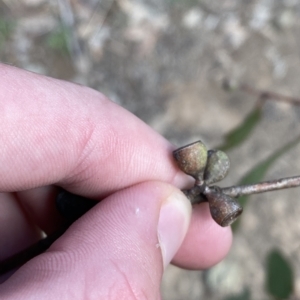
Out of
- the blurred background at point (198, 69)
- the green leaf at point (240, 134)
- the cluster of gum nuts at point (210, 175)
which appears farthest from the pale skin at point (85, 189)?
the blurred background at point (198, 69)

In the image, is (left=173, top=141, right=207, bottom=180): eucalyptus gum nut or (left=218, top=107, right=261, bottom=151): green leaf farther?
(left=218, top=107, right=261, bottom=151): green leaf

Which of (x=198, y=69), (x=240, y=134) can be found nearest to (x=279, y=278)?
(x=240, y=134)

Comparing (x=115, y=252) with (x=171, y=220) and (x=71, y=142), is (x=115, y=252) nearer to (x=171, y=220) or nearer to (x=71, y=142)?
(x=171, y=220)

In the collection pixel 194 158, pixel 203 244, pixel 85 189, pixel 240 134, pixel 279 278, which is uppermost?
pixel 194 158

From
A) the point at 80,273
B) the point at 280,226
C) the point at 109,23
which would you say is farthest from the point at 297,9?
the point at 80,273

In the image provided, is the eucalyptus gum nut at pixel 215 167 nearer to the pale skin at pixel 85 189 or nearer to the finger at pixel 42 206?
the pale skin at pixel 85 189

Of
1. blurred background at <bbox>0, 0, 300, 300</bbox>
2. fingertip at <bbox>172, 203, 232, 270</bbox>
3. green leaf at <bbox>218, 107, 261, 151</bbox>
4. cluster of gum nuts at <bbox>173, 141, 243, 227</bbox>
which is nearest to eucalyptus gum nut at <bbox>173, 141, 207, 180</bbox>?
cluster of gum nuts at <bbox>173, 141, 243, 227</bbox>

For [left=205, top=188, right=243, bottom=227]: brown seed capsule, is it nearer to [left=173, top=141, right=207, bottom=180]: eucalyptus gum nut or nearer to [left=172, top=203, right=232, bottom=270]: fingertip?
[left=173, top=141, right=207, bottom=180]: eucalyptus gum nut
